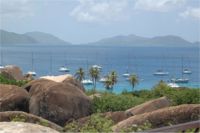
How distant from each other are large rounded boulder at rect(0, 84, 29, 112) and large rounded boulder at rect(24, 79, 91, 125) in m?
0.28

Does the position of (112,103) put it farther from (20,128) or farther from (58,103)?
(20,128)

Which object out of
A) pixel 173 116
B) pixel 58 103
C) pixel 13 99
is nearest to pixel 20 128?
pixel 173 116

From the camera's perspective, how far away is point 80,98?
11.8m

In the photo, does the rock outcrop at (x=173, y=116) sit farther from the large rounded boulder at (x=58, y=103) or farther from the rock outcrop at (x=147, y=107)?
the large rounded boulder at (x=58, y=103)

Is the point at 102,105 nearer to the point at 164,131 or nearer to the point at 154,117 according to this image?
the point at 154,117

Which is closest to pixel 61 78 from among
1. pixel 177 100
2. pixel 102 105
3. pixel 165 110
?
pixel 102 105

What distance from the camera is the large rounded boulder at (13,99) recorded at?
11.7 meters

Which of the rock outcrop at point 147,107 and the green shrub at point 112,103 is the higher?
the rock outcrop at point 147,107

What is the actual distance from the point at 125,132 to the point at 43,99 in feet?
16.2

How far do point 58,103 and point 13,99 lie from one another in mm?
1248

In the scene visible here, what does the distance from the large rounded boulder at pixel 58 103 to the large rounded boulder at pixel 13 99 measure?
0.28 meters

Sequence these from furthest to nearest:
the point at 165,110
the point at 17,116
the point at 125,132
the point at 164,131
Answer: the point at 165,110, the point at 17,116, the point at 125,132, the point at 164,131

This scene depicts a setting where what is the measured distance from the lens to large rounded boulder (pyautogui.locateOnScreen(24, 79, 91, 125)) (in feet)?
37.6

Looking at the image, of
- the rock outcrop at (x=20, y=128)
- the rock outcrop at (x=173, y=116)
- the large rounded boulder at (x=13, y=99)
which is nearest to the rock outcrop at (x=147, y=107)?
the rock outcrop at (x=173, y=116)
